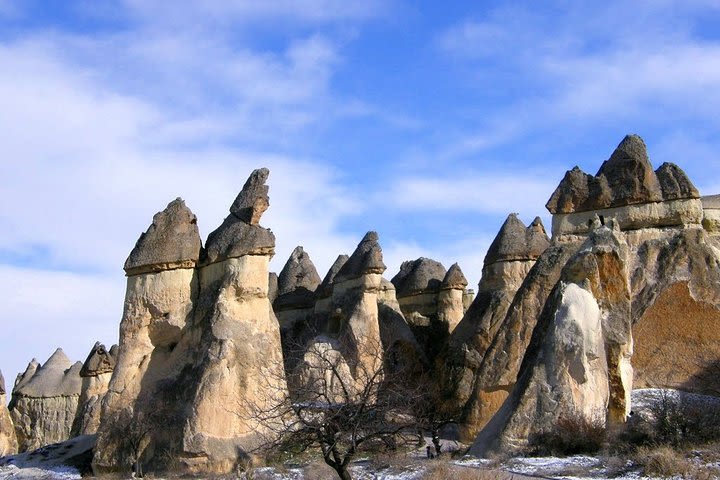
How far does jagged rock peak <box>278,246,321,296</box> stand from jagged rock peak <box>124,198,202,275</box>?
34.9ft

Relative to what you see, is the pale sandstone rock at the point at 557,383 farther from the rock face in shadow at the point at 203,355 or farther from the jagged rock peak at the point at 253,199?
the jagged rock peak at the point at 253,199

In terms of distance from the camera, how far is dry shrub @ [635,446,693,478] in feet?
38.5

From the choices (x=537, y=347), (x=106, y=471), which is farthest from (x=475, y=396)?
(x=106, y=471)

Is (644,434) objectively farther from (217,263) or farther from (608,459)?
(217,263)

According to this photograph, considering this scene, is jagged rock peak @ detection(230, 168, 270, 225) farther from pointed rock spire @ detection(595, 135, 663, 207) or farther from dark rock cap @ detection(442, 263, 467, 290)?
dark rock cap @ detection(442, 263, 467, 290)

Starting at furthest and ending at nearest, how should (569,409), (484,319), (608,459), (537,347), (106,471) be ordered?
(484,319)
(106,471)
(537,347)
(569,409)
(608,459)

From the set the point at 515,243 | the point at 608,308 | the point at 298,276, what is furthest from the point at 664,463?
the point at 298,276

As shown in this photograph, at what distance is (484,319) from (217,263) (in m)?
7.70

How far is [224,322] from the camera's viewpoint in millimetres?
18719

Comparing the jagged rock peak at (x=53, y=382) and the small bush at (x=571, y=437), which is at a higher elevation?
the jagged rock peak at (x=53, y=382)

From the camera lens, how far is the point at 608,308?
15.6 m

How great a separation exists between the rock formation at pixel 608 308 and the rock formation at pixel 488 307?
3.35 meters

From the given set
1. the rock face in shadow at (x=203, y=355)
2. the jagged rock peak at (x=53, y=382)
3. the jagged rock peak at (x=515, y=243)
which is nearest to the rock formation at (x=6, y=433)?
the jagged rock peak at (x=53, y=382)

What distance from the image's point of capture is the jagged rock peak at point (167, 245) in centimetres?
1972
